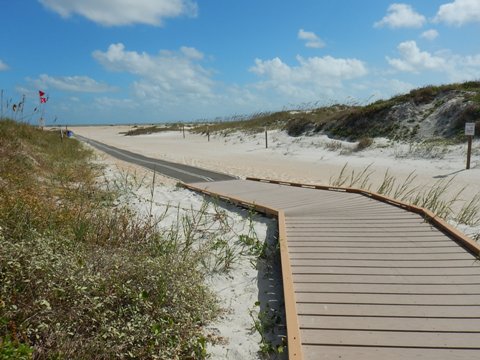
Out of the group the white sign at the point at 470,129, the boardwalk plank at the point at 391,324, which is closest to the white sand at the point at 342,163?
the white sign at the point at 470,129

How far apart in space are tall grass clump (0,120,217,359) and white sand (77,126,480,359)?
30cm

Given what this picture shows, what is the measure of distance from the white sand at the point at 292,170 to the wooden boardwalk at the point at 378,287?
0.52 metres

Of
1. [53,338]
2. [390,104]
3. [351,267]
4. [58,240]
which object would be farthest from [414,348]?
[390,104]

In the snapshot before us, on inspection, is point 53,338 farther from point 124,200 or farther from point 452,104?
point 452,104

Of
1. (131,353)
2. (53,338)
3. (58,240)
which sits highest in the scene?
(58,240)

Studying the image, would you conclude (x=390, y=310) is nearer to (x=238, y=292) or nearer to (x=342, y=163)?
(x=238, y=292)

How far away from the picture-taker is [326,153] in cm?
2055

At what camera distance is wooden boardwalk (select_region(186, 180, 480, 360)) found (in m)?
2.86


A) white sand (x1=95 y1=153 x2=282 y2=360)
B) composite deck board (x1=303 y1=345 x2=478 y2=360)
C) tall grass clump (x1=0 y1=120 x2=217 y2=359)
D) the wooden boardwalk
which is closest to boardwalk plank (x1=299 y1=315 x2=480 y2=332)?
the wooden boardwalk

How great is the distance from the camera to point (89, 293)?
9.95 feet

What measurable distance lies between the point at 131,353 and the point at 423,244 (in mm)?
3830

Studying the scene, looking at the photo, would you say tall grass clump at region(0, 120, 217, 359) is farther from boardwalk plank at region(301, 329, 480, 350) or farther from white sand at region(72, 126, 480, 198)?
white sand at region(72, 126, 480, 198)

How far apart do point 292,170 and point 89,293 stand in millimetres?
13414

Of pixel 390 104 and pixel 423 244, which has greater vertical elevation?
pixel 390 104
